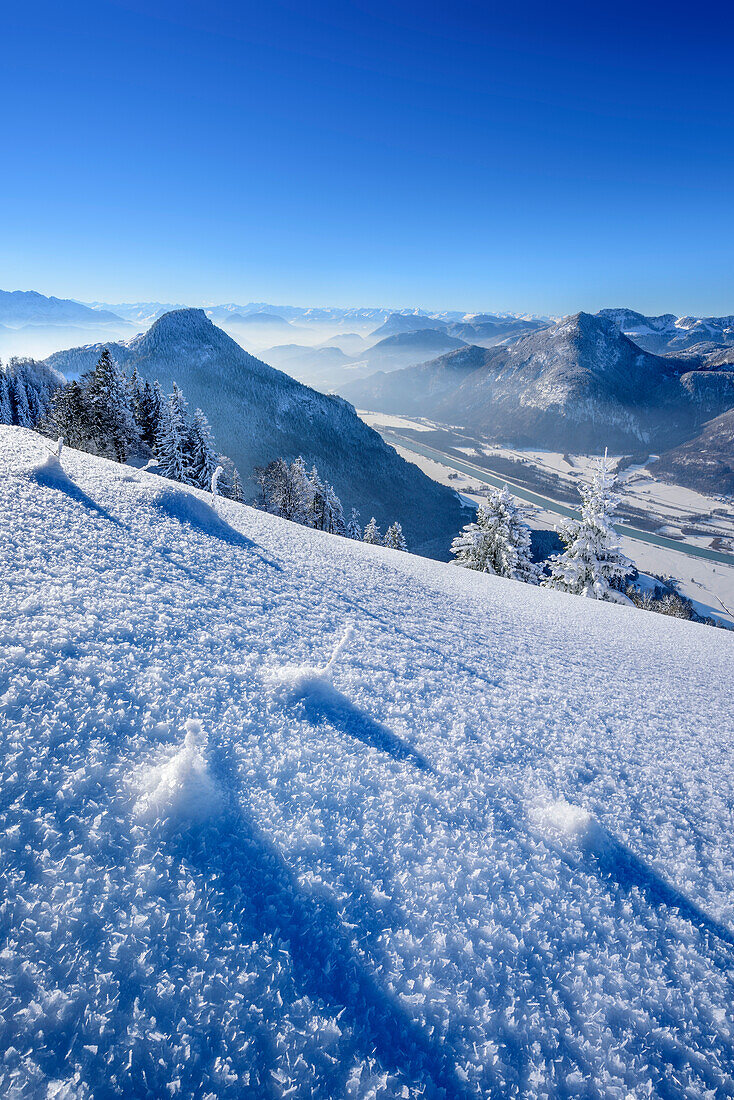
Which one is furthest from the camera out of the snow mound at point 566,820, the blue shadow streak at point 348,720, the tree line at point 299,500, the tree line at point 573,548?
the tree line at point 299,500

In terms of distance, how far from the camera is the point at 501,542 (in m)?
26.7

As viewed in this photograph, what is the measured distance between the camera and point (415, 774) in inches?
135

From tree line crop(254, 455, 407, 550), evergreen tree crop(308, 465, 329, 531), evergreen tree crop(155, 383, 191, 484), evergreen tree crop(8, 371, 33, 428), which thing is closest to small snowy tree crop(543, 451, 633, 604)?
tree line crop(254, 455, 407, 550)

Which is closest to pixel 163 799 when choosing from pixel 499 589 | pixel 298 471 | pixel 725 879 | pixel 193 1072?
pixel 193 1072

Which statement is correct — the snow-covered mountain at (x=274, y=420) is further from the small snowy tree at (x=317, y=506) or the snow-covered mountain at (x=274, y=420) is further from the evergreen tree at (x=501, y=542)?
the evergreen tree at (x=501, y=542)

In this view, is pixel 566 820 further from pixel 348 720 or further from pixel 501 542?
pixel 501 542

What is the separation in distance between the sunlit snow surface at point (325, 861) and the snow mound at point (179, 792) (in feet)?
0.04

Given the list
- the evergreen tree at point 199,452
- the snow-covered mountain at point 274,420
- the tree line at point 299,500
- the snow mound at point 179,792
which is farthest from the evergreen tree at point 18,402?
the snow mound at point 179,792

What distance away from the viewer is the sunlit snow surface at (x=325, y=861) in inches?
74.6

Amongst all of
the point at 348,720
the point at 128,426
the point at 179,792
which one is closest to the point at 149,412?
the point at 128,426

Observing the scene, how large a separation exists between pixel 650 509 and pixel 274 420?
392 ft

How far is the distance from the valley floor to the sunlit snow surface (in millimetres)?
55495

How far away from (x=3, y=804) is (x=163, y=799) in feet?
2.81

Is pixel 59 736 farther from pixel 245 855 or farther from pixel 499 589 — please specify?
pixel 499 589
